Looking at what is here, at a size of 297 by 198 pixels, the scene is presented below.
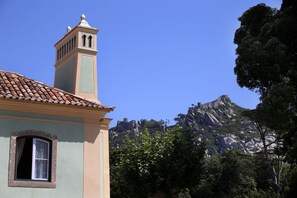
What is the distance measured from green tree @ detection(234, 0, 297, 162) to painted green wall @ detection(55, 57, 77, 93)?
10.2m

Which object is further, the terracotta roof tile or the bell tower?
the bell tower

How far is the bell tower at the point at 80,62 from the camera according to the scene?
58.2 ft

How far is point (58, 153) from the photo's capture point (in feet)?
50.3

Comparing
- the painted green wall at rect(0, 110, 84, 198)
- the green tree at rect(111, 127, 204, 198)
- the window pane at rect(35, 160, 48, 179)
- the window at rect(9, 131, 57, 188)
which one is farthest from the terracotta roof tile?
the green tree at rect(111, 127, 204, 198)

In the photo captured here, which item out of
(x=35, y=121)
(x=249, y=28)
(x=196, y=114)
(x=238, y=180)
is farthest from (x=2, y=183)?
(x=196, y=114)

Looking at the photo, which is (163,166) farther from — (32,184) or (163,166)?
(32,184)

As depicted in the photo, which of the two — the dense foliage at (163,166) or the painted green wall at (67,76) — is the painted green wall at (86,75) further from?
the dense foliage at (163,166)

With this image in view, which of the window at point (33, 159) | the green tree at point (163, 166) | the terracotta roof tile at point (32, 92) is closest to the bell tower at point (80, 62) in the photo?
the terracotta roof tile at point (32, 92)

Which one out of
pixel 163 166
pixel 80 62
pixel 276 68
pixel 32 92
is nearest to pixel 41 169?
pixel 32 92

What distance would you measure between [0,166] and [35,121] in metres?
1.85

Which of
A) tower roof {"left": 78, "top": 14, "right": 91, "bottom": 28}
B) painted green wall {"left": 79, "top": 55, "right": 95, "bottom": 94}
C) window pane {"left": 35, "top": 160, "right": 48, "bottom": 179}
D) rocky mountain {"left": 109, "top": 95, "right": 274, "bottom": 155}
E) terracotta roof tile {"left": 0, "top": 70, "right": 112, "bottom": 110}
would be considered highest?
rocky mountain {"left": 109, "top": 95, "right": 274, "bottom": 155}

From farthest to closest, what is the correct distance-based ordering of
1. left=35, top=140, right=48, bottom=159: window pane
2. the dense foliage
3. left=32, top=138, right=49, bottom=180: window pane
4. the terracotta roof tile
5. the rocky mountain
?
1. the rocky mountain
2. the dense foliage
3. the terracotta roof tile
4. left=35, top=140, right=48, bottom=159: window pane
5. left=32, top=138, right=49, bottom=180: window pane

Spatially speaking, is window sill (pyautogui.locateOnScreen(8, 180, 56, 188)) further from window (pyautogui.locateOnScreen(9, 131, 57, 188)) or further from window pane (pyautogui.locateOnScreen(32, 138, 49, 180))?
window pane (pyautogui.locateOnScreen(32, 138, 49, 180))

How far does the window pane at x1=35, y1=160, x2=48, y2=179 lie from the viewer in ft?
48.9
